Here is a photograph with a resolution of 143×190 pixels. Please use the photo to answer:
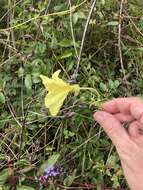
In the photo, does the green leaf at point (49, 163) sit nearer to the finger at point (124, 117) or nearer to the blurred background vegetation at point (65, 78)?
the blurred background vegetation at point (65, 78)

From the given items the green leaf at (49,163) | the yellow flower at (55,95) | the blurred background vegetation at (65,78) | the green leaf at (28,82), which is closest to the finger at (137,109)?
the yellow flower at (55,95)

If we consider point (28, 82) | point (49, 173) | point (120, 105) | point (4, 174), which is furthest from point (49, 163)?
point (120, 105)

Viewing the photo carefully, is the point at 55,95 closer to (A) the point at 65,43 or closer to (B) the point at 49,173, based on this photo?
(B) the point at 49,173

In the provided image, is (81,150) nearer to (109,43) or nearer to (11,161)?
(11,161)

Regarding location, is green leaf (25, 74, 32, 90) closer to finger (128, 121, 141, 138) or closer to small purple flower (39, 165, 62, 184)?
small purple flower (39, 165, 62, 184)

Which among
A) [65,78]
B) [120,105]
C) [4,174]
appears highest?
[120,105]

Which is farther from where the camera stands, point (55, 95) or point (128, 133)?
point (55, 95)

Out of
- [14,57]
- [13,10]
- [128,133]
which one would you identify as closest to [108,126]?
[128,133]
